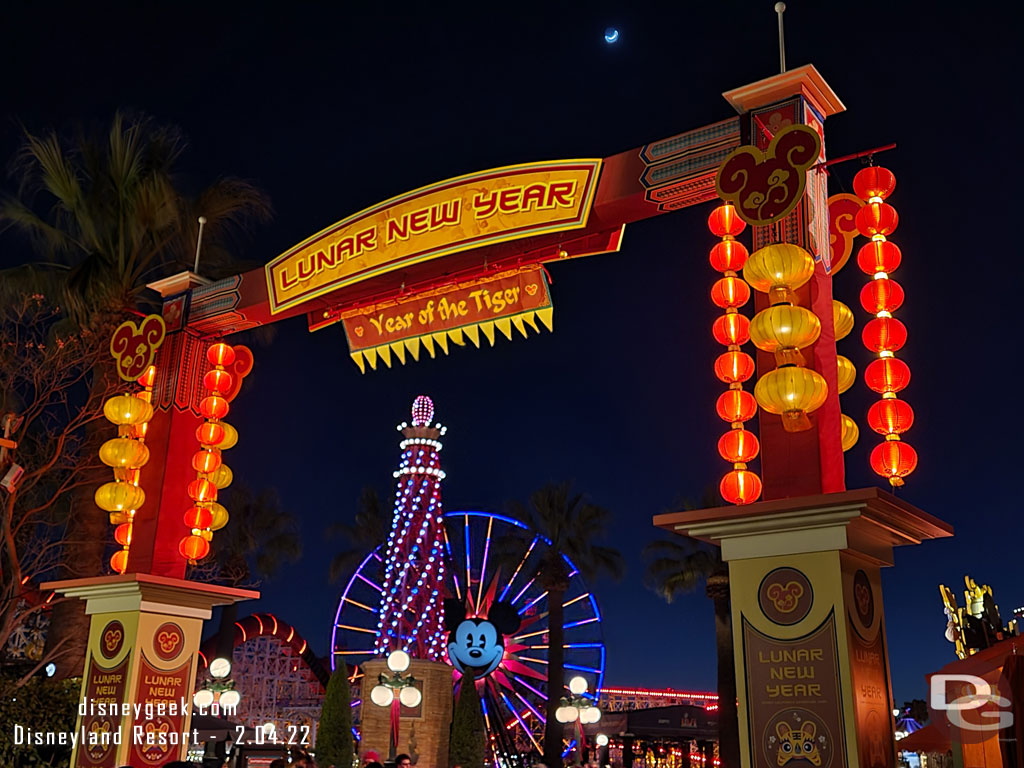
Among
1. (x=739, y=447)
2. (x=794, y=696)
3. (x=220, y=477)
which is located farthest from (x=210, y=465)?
(x=794, y=696)

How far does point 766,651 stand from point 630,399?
32.6 metres

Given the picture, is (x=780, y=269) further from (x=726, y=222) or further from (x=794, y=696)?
(x=794, y=696)

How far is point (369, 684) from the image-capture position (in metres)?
25.5

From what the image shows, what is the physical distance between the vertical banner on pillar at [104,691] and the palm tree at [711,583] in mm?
16148

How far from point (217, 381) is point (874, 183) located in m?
7.83

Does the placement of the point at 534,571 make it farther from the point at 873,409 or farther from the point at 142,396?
the point at 873,409

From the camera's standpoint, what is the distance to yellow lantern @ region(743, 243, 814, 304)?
6898 mm

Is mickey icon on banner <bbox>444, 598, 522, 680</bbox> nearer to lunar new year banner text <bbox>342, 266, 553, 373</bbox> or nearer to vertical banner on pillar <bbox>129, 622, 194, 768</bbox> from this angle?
vertical banner on pillar <bbox>129, 622, 194, 768</bbox>

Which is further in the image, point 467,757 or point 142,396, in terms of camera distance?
point 467,757

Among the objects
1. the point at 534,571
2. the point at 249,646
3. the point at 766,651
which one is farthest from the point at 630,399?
the point at 766,651

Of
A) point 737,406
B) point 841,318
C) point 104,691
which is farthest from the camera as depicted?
point 104,691

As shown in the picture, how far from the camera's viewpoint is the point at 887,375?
700cm

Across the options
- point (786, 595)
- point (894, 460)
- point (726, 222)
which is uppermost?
point (726, 222)

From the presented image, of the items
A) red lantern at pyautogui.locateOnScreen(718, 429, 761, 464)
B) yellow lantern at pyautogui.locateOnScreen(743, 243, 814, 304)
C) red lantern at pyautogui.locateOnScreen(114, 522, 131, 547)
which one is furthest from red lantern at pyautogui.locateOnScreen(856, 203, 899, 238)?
red lantern at pyautogui.locateOnScreen(114, 522, 131, 547)
